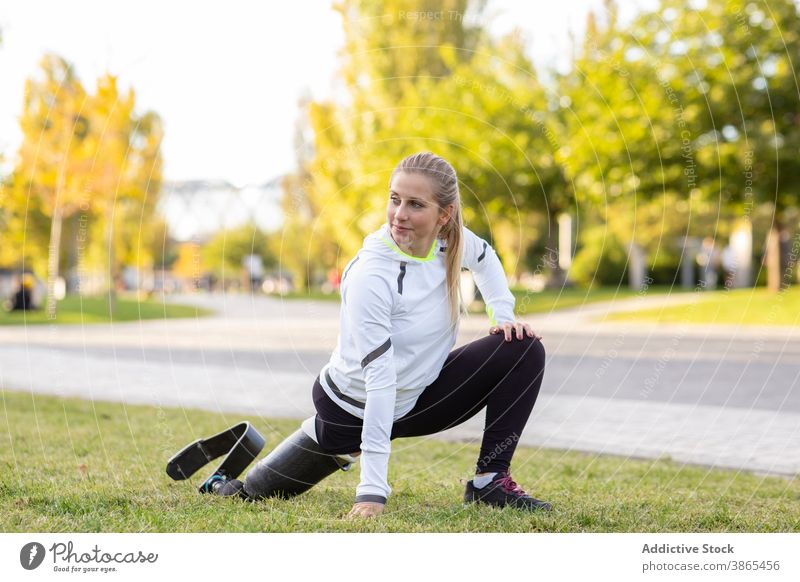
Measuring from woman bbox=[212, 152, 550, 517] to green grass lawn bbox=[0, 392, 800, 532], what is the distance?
0.16 m

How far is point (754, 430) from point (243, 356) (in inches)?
321

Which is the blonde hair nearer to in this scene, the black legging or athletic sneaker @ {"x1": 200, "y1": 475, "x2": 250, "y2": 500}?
the black legging

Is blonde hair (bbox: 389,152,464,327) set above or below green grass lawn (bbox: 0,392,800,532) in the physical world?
above

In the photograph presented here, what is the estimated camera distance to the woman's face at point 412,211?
408 cm

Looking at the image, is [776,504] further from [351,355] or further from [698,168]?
[698,168]

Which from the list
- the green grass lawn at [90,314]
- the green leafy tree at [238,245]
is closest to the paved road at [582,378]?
the green leafy tree at [238,245]

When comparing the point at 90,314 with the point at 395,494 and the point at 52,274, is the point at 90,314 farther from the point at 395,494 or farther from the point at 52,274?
the point at 395,494

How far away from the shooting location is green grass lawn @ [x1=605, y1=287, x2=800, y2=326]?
19297 millimetres

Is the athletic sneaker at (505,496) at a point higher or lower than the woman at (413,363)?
lower

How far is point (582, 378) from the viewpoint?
11.3 meters

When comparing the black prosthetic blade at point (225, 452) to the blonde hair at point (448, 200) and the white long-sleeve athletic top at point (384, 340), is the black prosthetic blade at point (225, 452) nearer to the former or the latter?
the white long-sleeve athletic top at point (384, 340)

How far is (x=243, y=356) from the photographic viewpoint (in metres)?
13.9

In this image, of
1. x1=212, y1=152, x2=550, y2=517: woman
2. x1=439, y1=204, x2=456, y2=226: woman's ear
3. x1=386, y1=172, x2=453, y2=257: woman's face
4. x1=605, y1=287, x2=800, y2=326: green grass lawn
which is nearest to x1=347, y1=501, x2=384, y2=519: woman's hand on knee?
x1=212, y1=152, x2=550, y2=517: woman
